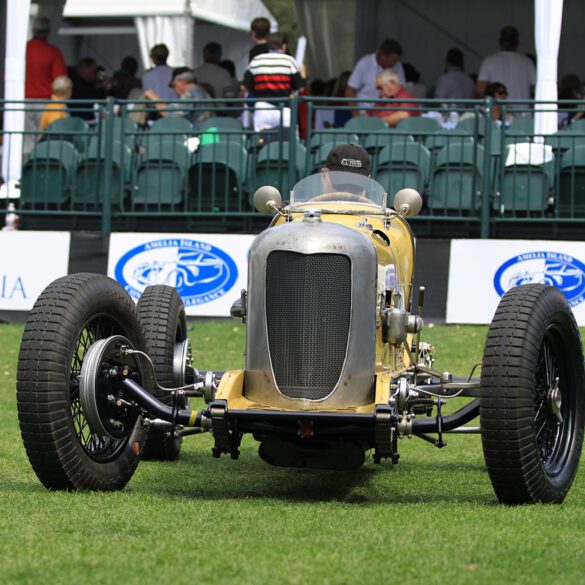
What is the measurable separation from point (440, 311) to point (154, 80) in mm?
5948

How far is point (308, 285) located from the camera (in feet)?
21.0

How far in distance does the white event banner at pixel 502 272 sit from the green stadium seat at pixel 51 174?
437 centimetres

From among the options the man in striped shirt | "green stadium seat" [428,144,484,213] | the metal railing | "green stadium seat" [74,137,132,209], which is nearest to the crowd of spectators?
the man in striped shirt

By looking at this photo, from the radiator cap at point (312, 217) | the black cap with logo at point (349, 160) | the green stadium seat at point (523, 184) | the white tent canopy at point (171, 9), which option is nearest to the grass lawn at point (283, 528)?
the radiator cap at point (312, 217)

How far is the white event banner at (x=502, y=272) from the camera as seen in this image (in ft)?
43.3

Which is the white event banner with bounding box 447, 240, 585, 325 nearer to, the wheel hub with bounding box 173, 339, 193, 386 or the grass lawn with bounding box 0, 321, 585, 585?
the grass lawn with bounding box 0, 321, 585, 585

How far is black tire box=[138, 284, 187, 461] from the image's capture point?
761 centimetres

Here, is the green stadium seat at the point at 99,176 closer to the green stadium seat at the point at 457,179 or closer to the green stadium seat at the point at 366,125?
the green stadium seat at the point at 366,125

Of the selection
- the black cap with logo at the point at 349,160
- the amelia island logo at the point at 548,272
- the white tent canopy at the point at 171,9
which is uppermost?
the white tent canopy at the point at 171,9

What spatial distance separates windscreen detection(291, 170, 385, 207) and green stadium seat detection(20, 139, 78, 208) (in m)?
7.53

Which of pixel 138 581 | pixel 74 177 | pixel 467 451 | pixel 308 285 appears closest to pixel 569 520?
pixel 308 285

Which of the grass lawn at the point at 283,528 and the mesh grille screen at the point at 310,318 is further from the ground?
the mesh grille screen at the point at 310,318

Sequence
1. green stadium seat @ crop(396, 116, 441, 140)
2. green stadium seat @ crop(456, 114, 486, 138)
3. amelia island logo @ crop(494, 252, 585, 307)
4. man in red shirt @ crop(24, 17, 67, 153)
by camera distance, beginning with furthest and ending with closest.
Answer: man in red shirt @ crop(24, 17, 67, 153) → green stadium seat @ crop(396, 116, 441, 140) → green stadium seat @ crop(456, 114, 486, 138) → amelia island logo @ crop(494, 252, 585, 307)

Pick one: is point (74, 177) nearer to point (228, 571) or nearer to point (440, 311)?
point (440, 311)
